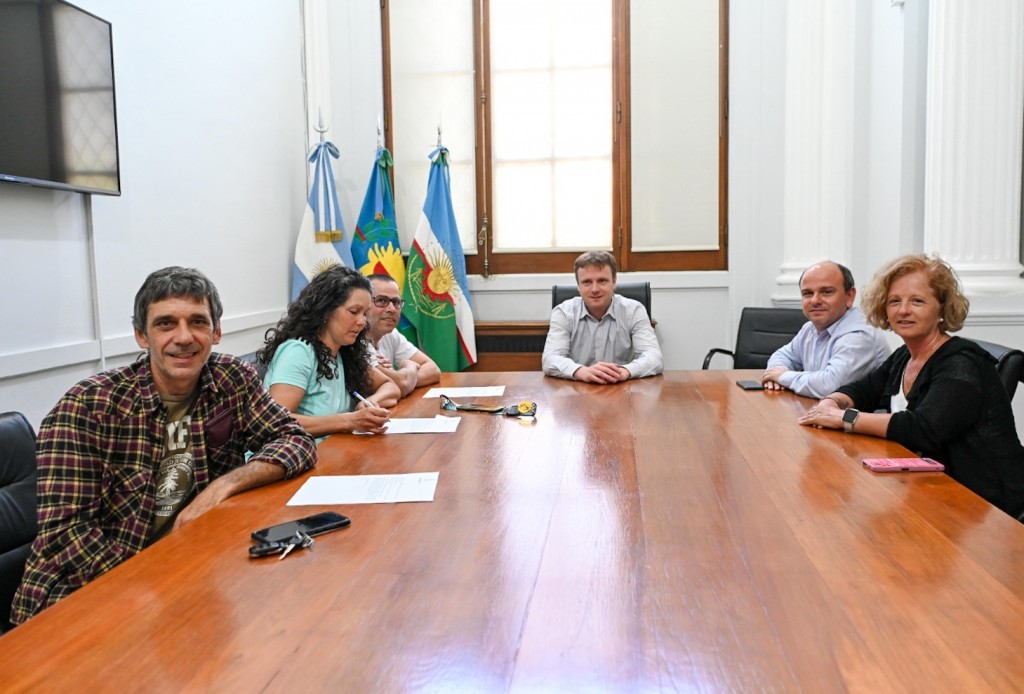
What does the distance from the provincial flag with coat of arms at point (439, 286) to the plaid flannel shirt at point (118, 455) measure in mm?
3034

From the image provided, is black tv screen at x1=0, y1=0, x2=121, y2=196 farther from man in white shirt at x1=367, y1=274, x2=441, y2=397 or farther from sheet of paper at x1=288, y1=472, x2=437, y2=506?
sheet of paper at x1=288, y1=472, x2=437, y2=506

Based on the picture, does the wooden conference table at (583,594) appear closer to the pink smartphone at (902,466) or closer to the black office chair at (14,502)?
the pink smartphone at (902,466)

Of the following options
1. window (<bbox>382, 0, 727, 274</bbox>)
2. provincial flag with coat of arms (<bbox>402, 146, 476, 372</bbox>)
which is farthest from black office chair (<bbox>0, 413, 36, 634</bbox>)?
window (<bbox>382, 0, 727, 274</bbox>)

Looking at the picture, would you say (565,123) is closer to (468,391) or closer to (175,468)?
(468,391)

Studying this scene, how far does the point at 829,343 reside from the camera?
3.11 meters

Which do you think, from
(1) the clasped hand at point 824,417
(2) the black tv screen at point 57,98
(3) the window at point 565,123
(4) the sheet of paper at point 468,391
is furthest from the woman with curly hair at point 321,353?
(3) the window at point 565,123

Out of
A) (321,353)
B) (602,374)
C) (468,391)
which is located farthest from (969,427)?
(321,353)

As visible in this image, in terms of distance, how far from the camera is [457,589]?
1.22 m

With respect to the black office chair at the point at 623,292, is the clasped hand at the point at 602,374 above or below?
below

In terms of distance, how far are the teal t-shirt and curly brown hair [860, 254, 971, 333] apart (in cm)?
167

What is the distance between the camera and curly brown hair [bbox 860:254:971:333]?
223 centimetres

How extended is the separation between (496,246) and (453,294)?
553 mm

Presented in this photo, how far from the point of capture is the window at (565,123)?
17.0 ft

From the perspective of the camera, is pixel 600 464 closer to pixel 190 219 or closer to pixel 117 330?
pixel 117 330
